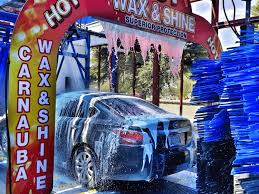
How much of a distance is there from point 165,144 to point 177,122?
18.7 inches

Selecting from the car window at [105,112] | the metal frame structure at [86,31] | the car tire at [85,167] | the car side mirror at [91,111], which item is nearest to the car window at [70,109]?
the car side mirror at [91,111]

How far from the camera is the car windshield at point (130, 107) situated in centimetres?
519

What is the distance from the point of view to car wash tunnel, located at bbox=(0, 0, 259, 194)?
3.62m

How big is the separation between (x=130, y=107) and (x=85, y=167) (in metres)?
1.13

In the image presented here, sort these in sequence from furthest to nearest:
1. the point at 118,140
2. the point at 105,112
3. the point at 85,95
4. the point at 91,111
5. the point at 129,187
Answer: the point at 85,95 → the point at 129,187 → the point at 91,111 → the point at 105,112 → the point at 118,140

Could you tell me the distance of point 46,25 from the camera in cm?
388

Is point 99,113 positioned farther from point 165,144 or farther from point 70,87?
point 70,87

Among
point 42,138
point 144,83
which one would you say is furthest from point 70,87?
point 144,83

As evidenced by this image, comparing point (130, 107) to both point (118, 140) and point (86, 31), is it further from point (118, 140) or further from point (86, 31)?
point (86, 31)

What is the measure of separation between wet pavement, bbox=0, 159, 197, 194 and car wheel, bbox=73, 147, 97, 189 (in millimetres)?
121

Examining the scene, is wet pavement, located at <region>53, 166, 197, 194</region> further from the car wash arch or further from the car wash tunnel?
the car wash arch

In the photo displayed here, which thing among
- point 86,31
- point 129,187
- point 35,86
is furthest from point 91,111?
point 86,31

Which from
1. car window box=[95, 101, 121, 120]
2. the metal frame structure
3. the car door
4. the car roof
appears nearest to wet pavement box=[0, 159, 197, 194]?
the car door

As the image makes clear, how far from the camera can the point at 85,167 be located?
517 centimetres
